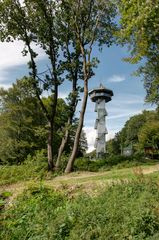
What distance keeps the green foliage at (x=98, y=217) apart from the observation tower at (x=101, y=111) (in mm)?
46458

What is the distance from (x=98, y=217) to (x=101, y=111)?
54609 millimetres

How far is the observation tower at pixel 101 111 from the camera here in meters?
59.7

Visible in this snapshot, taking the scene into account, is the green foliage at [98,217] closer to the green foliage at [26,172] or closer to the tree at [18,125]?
the green foliage at [26,172]

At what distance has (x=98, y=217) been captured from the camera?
7492 mm

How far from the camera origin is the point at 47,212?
8.98 metres

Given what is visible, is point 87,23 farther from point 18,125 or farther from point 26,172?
point 18,125

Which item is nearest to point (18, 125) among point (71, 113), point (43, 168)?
point (71, 113)

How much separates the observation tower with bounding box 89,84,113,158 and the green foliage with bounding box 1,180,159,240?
4646cm

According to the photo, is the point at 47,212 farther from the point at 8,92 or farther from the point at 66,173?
the point at 8,92

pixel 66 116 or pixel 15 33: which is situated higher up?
pixel 15 33

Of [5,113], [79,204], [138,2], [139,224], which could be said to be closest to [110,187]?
[79,204]

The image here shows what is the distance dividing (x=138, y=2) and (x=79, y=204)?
6303mm

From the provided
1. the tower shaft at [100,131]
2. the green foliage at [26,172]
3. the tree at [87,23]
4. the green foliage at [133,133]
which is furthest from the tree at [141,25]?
the green foliage at [133,133]

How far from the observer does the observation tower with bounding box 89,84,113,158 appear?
59.7m
